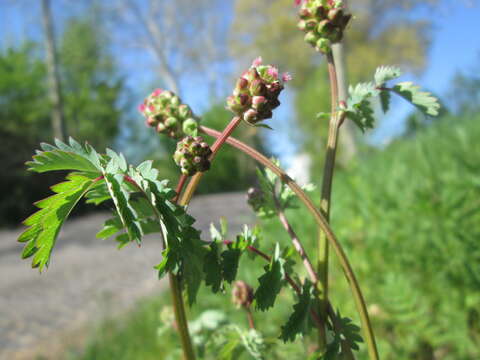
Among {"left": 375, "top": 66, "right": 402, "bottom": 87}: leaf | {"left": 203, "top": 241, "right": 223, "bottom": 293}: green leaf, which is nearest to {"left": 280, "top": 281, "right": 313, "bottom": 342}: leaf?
{"left": 203, "top": 241, "right": 223, "bottom": 293}: green leaf

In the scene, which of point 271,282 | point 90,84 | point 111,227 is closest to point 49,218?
point 111,227

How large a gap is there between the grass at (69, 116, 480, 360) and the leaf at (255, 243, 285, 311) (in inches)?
16.1

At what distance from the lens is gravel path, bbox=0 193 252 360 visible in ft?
10.9

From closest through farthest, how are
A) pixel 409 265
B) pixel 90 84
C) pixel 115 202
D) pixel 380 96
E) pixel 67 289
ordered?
pixel 115 202 < pixel 380 96 < pixel 409 265 < pixel 67 289 < pixel 90 84

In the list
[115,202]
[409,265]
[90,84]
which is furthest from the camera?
[90,84]

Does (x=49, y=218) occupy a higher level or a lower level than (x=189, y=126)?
lower

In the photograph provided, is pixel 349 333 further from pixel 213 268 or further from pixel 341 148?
→ pixel 341 148

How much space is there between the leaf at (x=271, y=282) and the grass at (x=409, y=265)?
41 cm

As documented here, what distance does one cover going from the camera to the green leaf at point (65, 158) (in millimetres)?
464

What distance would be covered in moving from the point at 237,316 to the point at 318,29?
1751 millimetres

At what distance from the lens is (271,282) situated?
1.69 feet

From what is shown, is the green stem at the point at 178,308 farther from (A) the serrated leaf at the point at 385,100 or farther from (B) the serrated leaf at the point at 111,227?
(A) the serrated leaf at the point at 385,100

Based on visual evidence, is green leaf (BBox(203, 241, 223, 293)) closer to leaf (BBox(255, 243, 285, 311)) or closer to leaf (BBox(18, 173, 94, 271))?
leaf (BBox(255, 243, 285, 311))

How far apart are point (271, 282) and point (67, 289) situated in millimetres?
4909
